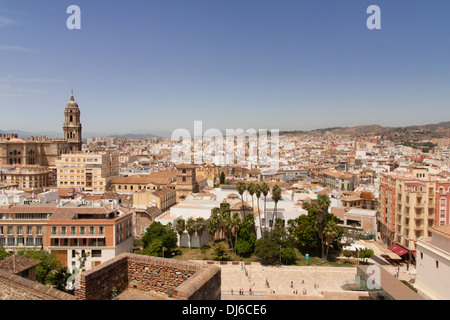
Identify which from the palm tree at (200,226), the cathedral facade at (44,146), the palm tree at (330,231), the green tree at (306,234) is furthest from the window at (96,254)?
the cathedral facade at (44,146)

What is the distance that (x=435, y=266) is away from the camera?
1881 centimetres

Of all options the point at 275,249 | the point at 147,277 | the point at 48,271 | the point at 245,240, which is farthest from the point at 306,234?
the point at 147,277

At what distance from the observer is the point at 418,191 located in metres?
28.5

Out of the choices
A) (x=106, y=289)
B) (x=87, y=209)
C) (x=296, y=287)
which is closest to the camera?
(x=106, y=289)

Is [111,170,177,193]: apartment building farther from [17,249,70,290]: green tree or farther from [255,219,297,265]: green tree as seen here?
[17,249,70,290]: green tree

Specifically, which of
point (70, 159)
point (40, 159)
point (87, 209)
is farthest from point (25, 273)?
point (40, 159)

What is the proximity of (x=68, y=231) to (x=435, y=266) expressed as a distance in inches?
910

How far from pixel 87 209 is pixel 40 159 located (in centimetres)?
4795

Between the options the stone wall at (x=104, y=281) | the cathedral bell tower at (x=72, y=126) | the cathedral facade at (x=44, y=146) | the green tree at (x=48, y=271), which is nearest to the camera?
Result: the stone wall at (x=104, y=281)

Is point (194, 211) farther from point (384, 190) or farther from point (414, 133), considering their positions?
point (414, 133)

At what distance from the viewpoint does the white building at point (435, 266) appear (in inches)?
709

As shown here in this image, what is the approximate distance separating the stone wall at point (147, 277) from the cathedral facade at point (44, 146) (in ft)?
202

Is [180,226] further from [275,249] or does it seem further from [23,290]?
[23,290]

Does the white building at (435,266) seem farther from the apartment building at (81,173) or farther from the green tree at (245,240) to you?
the apartment building at (81,173)
